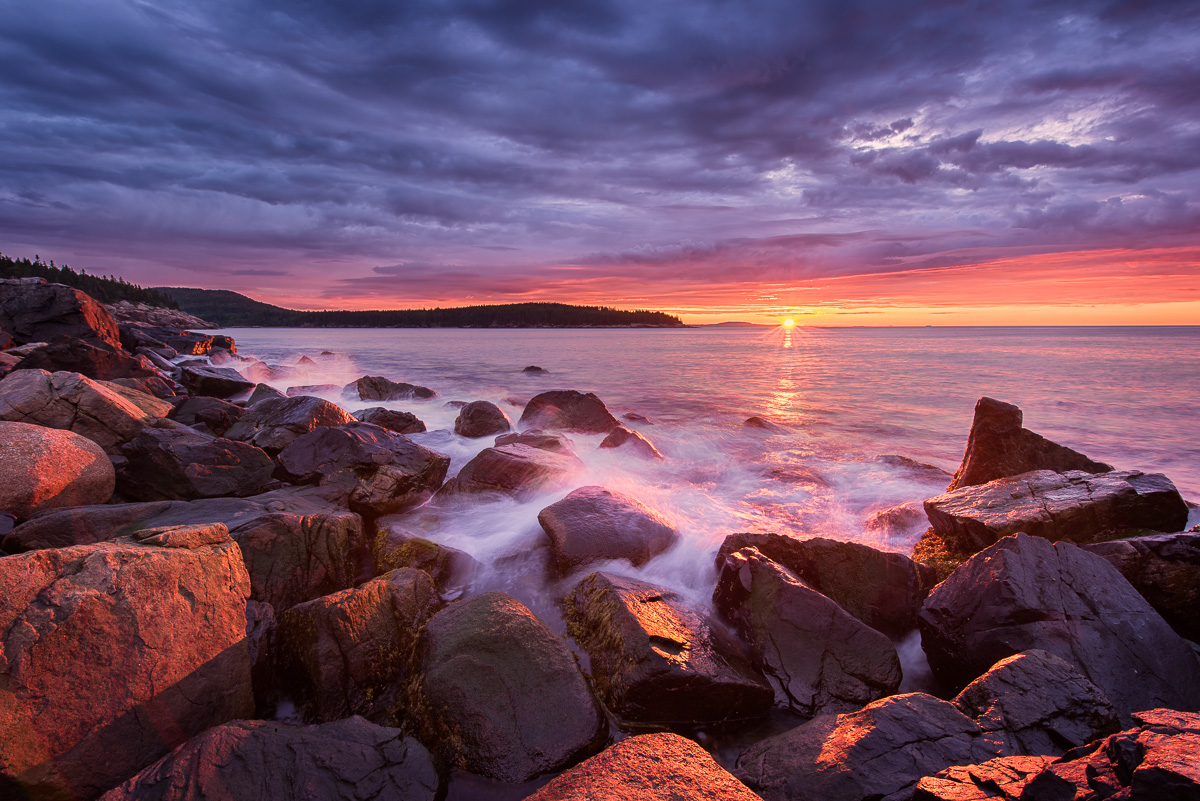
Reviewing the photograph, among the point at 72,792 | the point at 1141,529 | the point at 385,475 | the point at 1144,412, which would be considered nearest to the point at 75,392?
the point at 385,475

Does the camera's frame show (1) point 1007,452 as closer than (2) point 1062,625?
No

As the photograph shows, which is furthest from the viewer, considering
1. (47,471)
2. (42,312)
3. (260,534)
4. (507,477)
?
(42,312)

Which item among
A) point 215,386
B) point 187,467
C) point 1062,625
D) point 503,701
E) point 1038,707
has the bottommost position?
point 503,701

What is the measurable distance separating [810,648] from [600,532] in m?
2.94

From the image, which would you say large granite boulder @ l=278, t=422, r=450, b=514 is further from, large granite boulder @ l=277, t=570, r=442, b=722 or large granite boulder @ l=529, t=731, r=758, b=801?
large granite boulder @ l=529, t=731, r=758, b=801

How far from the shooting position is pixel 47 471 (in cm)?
611

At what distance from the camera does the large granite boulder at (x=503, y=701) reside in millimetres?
3957

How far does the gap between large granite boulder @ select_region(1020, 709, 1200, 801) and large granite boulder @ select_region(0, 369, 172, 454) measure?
37.0 feet

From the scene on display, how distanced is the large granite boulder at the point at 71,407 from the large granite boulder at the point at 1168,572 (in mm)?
13174

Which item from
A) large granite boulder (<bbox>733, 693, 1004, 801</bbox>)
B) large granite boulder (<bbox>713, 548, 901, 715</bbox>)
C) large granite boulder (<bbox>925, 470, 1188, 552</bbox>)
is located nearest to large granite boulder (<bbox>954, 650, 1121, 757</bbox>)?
large granite boulder (<bbox>733, 693, 1004, 801</bbox>)

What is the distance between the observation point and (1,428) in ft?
20.2

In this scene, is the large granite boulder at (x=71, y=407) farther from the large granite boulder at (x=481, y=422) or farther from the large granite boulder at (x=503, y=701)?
the large granite boulder at (x=503, y=701)

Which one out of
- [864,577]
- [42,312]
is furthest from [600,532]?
[42,312]

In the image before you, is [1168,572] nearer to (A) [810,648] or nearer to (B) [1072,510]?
(B) [1072,510]
